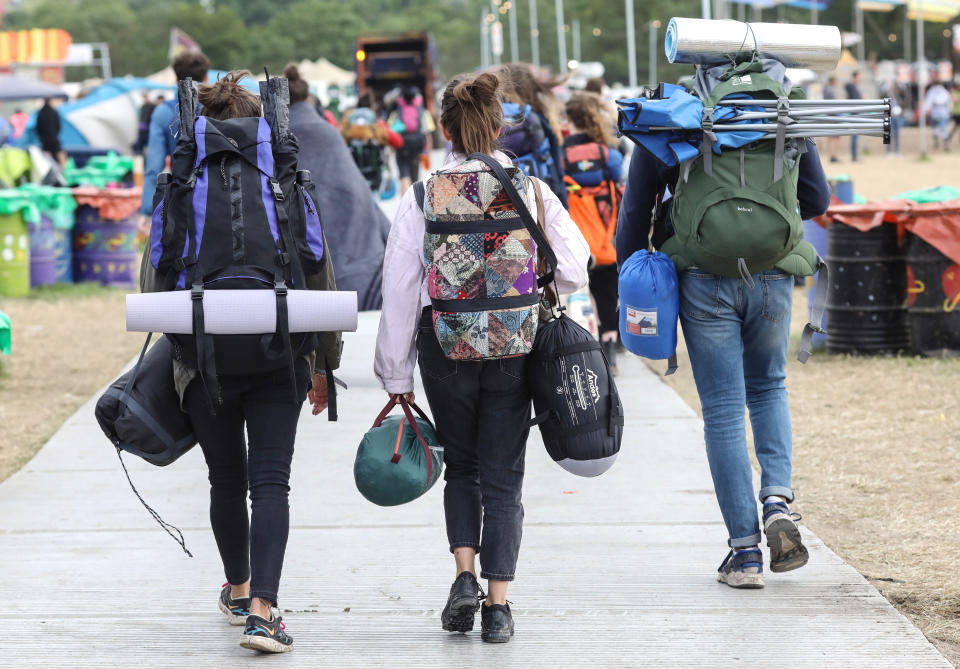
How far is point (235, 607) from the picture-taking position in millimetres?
4359

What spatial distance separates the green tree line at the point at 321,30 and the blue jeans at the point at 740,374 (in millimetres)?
86574

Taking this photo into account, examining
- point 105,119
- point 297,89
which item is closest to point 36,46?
point 105,119

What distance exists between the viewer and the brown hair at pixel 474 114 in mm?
4090

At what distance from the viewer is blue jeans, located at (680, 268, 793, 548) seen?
4504 mm

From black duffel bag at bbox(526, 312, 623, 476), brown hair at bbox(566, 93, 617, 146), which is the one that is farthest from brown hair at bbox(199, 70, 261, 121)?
brown hair at bbox(566, 93, 617, 146)

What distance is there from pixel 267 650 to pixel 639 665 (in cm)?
109

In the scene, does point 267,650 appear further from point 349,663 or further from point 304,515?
point 304,515

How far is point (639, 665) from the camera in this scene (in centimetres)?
393

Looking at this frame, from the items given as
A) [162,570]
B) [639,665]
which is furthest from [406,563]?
[639,665]

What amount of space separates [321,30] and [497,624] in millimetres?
119880

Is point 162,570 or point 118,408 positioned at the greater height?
point 118,408

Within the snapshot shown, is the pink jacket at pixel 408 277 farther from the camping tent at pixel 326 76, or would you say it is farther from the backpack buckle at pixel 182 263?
the camping tent at pixel 326 76

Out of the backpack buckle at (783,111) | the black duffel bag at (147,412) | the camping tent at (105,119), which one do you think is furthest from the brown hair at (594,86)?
the camping tent at (105,119)

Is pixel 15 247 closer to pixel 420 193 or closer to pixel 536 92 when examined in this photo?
pixel 536 92
